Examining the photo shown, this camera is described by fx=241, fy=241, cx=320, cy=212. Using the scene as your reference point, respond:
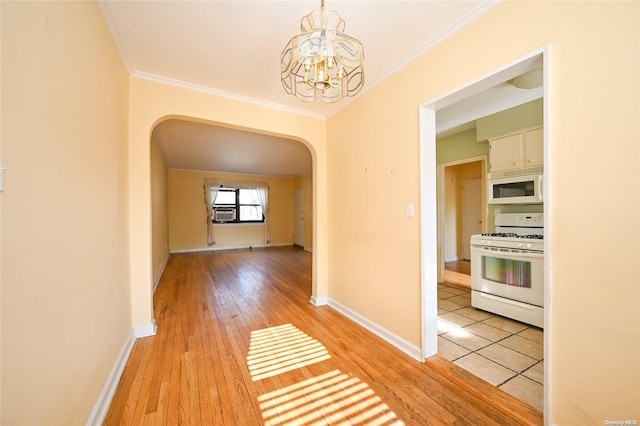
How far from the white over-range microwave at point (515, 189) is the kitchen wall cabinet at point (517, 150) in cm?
12

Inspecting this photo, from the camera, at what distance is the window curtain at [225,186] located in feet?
24.2

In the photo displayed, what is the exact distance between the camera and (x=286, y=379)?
5.61 ft

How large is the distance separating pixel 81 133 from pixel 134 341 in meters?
1.91

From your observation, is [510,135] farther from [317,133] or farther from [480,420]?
[480,420]

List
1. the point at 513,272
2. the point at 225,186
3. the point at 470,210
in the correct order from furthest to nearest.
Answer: the point at 225,186
the point at 470,210
the point at 513,272

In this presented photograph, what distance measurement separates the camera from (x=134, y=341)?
7.20ft

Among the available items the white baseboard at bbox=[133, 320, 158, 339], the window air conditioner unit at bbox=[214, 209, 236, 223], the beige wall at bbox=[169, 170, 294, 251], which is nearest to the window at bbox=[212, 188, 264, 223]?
the window air conditioner unit at bbox=[214, 209, 236, 223]

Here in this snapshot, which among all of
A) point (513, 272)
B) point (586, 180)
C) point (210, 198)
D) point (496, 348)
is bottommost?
point (496, 348)

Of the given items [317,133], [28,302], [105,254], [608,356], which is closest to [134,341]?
[105,254]

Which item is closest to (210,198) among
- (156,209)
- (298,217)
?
(298,217)

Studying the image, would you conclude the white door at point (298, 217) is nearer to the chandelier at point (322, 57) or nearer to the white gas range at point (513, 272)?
the white gas range at point (513, 272)

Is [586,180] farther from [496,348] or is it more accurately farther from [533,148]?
[533,148]

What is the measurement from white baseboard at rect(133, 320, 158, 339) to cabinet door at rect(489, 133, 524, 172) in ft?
14.2

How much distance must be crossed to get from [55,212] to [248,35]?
1618mm
